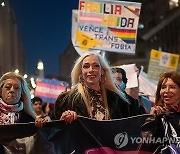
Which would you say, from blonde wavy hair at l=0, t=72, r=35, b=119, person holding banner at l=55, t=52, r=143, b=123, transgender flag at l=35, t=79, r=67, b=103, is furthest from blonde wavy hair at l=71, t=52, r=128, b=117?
transgender flag at l=35, t=79, r=67, b=103

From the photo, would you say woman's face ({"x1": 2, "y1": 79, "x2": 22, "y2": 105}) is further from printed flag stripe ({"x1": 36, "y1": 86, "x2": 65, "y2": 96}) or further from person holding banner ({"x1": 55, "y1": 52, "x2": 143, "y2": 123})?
printed flag stripe ({"x1": 36, "y1": 86, "x2": 65, "y2": 96})

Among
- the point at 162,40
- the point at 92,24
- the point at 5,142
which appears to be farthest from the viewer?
the point at 162,40

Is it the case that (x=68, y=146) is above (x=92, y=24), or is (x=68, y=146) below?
below

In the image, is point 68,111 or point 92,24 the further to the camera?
point 92,24

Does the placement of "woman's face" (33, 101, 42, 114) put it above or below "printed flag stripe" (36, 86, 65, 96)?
above

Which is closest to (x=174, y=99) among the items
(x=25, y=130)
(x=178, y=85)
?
(x=178, y=85)

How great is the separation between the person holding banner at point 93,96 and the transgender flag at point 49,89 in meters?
5.12

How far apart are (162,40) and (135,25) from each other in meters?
32.1

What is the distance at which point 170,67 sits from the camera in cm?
952

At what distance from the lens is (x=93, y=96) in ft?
12.7

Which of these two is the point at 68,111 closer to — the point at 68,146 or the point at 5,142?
the point at 68,146

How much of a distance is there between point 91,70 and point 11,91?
0.63 m

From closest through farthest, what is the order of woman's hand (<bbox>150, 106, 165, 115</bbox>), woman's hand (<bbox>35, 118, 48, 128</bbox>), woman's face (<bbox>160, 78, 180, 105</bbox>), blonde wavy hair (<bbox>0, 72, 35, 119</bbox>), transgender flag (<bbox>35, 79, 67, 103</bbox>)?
woman's hand (<bbox>35, 118, 48, 128</bbox>)
woman's hand (<bbox>150, 106, 165, 115</bbox>)
woman's face (<bbox>160, 78, 180, 105</bbox>)
blonde wavy hair (<bbox>0, 72, 35, 119</bbox>)
transgender flag (<bbox>35, 79, 67, 103</bbox>)

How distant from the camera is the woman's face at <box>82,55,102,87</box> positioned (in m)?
3.85
